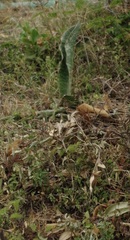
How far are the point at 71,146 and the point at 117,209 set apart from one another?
0.41 meters

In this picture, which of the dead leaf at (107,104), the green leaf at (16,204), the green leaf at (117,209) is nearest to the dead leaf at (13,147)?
the green leaf at (16,204)

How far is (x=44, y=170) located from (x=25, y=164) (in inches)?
4.7

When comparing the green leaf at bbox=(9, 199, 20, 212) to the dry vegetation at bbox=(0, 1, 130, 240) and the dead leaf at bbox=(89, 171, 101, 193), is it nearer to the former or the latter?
the dry vegetation at bbox=(0, 1, 130, 240)

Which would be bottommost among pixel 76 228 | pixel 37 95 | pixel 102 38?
pixel 76 228

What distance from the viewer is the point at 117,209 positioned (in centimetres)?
222

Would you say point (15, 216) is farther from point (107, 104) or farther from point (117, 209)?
point (107, 104)

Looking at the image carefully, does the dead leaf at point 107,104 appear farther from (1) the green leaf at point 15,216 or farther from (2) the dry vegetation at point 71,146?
(1) the green leaf at point 15,216

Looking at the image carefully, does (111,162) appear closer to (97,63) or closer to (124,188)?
(124,188)

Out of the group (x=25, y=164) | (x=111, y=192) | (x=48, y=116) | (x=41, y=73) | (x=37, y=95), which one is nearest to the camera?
(x=111, y=192)

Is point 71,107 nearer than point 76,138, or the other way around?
point 76,138

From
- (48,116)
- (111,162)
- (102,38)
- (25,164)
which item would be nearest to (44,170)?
(25,164)

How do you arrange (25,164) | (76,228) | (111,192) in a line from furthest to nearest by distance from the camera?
1. (25,164)
2. (111,192)
3. (76,228)

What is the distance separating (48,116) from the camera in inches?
117

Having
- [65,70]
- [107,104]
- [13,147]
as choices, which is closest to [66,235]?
[13,147]
